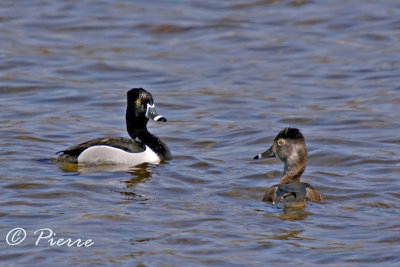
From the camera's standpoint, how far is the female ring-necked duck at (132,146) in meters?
12.7

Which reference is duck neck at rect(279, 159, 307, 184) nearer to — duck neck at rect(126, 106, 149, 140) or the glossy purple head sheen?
the glossy purple head sheen

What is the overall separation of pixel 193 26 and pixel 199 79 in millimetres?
3856

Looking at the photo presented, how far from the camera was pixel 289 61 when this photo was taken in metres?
19.0

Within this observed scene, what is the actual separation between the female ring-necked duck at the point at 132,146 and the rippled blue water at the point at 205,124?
0.85 ft

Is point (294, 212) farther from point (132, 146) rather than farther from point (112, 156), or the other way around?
point (132, 146)

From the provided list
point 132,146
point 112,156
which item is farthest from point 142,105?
point 112,156

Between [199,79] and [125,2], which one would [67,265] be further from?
[125,2]

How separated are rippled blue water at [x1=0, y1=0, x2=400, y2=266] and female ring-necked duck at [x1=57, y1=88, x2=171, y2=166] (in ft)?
0.85

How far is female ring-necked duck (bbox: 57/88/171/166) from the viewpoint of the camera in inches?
499

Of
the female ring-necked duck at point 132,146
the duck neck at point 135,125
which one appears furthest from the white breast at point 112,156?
the duck neck at point 135,125

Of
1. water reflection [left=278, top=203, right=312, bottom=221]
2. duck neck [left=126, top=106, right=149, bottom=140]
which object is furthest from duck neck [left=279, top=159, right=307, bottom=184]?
duck neck [left=126, top=106, right=149, bottom=140]

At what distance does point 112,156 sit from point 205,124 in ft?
8.86

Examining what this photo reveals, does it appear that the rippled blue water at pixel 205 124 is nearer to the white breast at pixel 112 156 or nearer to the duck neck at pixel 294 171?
the white breast at pixel 112 156

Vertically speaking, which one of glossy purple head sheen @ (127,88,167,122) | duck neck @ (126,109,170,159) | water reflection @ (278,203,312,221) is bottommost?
water reflection @ (278,203,312,221)
